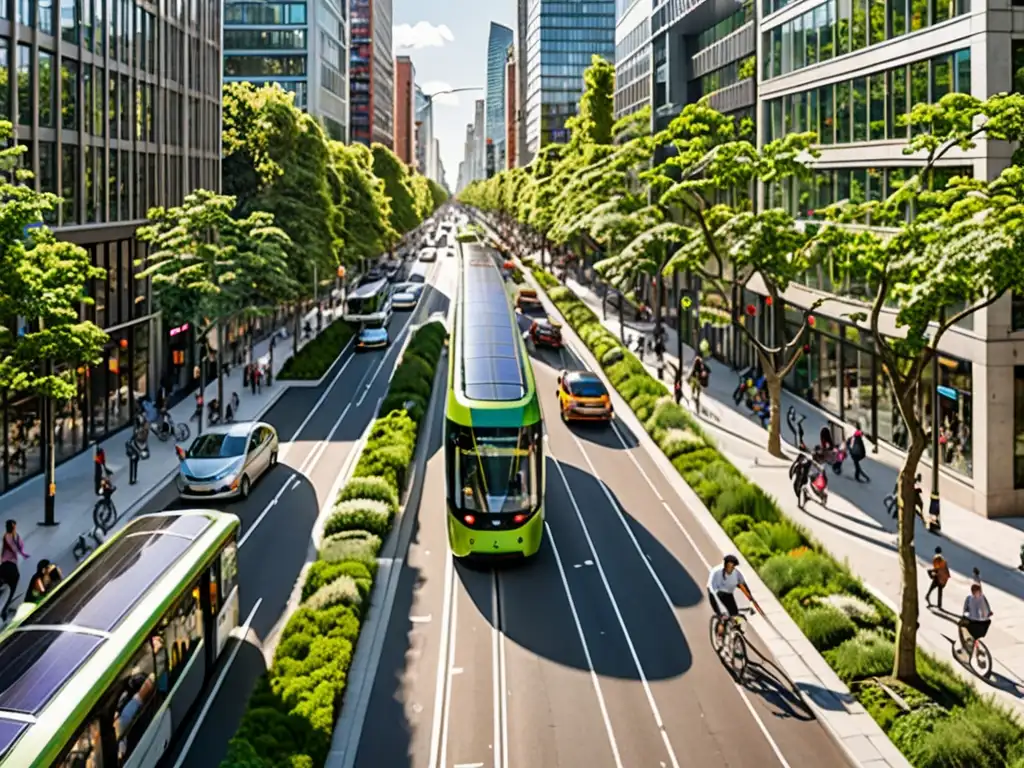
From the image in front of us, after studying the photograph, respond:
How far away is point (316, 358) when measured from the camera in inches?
2057

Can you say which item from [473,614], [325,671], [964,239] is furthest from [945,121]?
[325,671]

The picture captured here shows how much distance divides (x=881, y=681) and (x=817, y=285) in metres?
26.7

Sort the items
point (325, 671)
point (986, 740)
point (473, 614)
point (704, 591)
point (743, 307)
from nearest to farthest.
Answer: point (986, 740) → point (325, 671) → point (473, 614) → point (704, 591) → point (743, 307)

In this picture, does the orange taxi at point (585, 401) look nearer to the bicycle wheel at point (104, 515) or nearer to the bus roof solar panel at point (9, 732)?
the bicycle wheel at point (104, 515)

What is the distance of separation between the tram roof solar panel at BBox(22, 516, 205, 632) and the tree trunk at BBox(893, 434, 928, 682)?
39.3 ft

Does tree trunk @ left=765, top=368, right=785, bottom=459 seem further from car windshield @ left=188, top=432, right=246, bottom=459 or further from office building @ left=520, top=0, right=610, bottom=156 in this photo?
office building @ left=520, top=0, right=610, bottom=156

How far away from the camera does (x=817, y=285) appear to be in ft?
134

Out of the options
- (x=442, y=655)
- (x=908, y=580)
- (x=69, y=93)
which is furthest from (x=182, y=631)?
(x=69, y=93)

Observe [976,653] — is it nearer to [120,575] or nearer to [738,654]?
[738,654]

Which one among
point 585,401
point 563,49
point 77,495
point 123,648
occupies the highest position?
point 563,49

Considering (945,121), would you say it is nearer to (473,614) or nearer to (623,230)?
(473,614)

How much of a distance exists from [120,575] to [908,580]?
41.6 feet

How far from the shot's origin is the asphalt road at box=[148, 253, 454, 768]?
1570cm

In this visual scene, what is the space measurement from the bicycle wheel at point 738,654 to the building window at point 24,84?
27595mm
